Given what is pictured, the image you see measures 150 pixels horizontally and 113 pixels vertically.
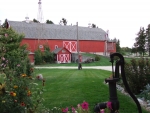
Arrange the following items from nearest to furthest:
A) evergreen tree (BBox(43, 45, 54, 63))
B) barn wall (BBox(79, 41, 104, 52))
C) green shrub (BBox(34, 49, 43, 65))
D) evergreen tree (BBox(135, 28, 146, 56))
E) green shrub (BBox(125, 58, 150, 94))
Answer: green shrub (BBox(125, 58, 150, 94)) < green shrub (BBox(34, 49, 43, 65)) < evergreen tree (BBox(43, 45, 54, 63)) < barn wall (BBox(79, 41, 104, 52)) < evergreen tree (BBox(135, 28, 146, 56))

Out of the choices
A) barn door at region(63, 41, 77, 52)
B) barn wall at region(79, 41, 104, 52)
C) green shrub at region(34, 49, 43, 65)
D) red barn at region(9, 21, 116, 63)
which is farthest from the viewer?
barn wall at region(79, 41, 104, 52)

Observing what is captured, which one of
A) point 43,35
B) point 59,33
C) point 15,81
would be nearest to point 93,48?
point 59,33

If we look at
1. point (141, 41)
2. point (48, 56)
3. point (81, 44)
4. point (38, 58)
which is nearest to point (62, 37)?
point (81, 44)

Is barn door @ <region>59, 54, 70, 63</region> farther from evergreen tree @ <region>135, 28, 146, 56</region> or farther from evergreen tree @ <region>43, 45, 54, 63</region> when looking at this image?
evergreen tree @ <region>135, 28, 146, 56</region>

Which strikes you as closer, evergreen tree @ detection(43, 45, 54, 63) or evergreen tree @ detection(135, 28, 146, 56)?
evergreen tree @ detection(43, 45, 54, 63)

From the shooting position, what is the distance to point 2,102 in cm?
301

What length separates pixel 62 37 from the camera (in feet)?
169

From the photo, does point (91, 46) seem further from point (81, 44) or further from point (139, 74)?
point (139, 74)

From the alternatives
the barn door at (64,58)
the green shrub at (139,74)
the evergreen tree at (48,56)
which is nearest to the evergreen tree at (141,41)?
the barn door at (64,58)

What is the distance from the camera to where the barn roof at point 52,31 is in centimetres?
4906

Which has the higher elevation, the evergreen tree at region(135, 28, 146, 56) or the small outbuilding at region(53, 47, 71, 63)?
the evergreen tree at region(135, 28, 146, 56)

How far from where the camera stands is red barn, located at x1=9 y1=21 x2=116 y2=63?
48.4 metres

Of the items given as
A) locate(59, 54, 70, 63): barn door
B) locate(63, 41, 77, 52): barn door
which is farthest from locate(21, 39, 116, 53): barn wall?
locate(59, 54, 70, 63): barn door

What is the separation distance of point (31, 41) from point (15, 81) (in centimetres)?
4547
